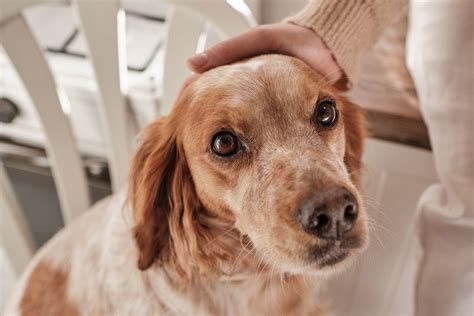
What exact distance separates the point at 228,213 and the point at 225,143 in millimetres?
117

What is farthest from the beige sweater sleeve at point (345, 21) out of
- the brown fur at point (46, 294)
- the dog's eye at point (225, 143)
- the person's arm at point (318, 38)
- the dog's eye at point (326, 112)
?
the brown fur at point (46, 294)

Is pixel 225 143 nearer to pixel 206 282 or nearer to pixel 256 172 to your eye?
pixel 256 172

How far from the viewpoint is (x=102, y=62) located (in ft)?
3.05

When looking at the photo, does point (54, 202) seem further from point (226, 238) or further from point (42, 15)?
point (226, 238)

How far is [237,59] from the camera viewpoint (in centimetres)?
78

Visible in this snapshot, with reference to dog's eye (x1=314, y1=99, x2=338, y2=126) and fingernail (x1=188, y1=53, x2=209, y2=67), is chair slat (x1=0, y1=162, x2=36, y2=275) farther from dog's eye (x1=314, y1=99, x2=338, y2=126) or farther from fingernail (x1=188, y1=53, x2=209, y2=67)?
dog's eye (x1=314, y1=99, x2=338, y2=126)

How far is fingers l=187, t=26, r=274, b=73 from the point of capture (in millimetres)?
756

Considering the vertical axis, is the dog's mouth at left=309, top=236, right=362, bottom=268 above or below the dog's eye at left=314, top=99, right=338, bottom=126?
below

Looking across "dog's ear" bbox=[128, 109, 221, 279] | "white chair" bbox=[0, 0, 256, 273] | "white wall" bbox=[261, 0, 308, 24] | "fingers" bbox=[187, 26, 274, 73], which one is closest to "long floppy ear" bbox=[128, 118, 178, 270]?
"dog's ear" bbox=[128, 109, 221, 279]

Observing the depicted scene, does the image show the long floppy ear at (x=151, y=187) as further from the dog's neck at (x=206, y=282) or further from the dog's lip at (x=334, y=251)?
the dog's lip at (x=334, y=251)

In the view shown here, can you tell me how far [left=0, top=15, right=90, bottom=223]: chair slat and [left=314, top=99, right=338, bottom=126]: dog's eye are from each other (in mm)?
516

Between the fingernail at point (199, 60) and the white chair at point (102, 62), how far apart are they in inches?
5.8

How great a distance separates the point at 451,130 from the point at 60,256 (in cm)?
71

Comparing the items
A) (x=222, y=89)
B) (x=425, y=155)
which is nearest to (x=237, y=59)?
(x=222, y=89)
